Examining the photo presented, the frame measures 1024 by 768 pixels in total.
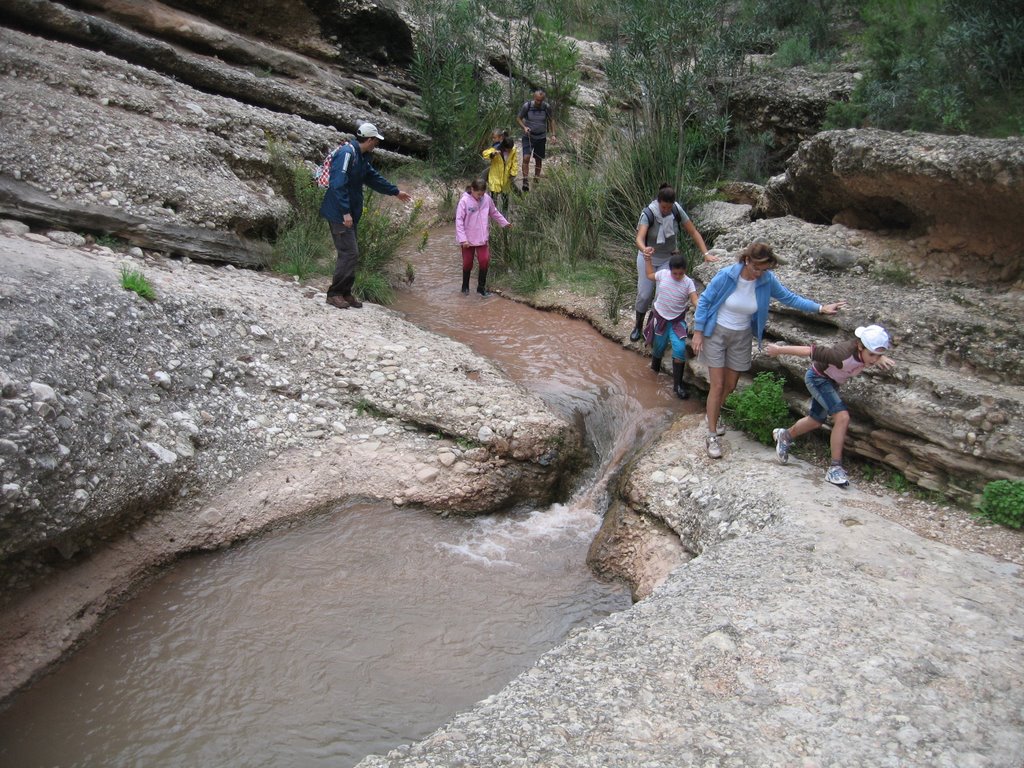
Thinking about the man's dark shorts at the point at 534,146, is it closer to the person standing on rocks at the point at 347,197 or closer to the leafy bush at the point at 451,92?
the leafy bush at the point at 451,92

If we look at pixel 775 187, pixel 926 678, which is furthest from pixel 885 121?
pixel 926 678

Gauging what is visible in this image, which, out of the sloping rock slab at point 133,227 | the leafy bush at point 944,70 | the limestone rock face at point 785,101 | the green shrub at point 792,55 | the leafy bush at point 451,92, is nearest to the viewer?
the sloping rock slab at point 133,227

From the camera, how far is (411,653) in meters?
4.20

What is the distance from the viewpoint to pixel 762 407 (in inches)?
226

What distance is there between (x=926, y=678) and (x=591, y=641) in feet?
4.76

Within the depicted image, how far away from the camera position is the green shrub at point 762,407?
573 cm

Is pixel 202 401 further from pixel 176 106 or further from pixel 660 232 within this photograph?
pixel 176 106

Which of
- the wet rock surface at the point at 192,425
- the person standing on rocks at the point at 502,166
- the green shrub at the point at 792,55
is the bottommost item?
the wet rock surface at the point at 192,425

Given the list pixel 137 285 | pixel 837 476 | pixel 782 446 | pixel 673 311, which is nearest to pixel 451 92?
pixel 673 311

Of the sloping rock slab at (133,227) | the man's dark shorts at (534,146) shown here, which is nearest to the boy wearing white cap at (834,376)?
the sloping rock slab at (133,227)

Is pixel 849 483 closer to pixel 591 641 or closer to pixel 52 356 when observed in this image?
pixel 591 641

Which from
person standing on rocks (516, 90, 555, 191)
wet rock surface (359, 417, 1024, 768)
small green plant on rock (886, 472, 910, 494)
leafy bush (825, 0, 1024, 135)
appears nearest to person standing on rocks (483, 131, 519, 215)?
person standing on rocks (516, 90, 555, 191)

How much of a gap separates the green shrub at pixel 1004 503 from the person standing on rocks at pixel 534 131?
7.66m

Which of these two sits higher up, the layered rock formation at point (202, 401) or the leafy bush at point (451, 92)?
the leafy bush at point (451, 92)
